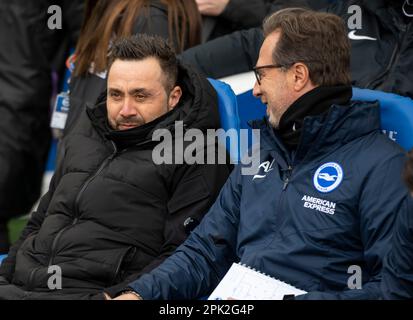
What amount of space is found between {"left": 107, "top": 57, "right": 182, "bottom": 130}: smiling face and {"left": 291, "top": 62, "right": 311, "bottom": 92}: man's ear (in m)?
0.78

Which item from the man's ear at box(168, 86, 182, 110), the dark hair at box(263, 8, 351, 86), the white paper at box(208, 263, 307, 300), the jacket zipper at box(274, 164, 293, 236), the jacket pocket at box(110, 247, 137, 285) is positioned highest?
the dark hair at box(263, 8, 351, 86)

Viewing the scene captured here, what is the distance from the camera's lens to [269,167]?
3.90 metres

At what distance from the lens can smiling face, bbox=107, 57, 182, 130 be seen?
441 centimetres

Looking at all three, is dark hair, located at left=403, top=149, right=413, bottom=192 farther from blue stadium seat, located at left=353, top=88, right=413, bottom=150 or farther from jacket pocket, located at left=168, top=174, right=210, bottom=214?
jacket pocket, located at left=168, top=174, right=210, bottom=214

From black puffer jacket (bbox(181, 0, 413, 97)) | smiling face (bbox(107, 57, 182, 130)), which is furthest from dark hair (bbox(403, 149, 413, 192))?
smiling face (bbox(107, 57, 182, 130))

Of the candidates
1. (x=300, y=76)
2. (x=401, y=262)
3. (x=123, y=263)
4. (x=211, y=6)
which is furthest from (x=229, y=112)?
(x=401, y=262)

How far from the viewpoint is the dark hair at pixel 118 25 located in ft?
17.1

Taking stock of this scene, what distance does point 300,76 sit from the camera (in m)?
3.84

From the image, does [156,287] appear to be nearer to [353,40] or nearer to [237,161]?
[237,161]

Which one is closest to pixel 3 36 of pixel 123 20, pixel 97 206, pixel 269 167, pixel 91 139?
pixel 123 20

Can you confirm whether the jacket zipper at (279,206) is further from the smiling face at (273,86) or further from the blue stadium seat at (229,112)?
the blue stadium seat at (229,112)

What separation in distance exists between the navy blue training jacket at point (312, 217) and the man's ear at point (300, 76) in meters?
0.20

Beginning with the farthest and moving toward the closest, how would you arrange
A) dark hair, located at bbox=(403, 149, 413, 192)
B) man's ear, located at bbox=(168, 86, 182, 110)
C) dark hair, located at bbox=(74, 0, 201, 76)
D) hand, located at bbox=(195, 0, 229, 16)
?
hand, located at bbox=(195, 0, 229, 16) < dark hair, located at bbox=(74, 0, 201, 76) < man's ear, located at bbox=(168, 86, 182, 110) < dark hair, located at bbox=(403, 149, 413, 192)
